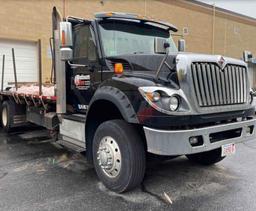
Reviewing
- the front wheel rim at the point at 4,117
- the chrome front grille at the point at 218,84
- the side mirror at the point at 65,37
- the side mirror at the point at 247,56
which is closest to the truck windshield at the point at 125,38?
the side mirror at the point at 65,37

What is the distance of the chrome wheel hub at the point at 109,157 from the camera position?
3.99 m

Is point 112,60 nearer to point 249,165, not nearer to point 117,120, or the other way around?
point 117,120

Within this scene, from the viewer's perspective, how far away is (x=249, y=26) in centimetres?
2834

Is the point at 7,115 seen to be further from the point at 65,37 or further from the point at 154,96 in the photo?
the point at 154,96

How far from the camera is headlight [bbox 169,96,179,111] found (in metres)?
3.51

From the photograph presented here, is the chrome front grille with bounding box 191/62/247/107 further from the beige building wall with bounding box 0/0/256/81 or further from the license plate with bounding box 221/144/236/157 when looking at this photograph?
the beige building wall with bounding box 0/0/256/81

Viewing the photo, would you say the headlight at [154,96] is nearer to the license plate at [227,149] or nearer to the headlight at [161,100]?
the headlight at [161,100]

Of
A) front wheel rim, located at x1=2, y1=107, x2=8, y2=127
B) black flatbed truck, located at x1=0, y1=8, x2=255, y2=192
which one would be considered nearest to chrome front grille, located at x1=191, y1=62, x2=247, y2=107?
black flatbed truck, located at x1=0, y1=8, x2=255, y2=192

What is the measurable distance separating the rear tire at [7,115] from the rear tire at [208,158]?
490 cm

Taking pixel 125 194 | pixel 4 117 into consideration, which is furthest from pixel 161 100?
pixel 4 117

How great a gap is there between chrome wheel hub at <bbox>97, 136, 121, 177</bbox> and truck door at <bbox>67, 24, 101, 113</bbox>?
3.39ft

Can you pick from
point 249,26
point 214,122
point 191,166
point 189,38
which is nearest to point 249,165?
point 191,166

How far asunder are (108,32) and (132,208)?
2.58 metres

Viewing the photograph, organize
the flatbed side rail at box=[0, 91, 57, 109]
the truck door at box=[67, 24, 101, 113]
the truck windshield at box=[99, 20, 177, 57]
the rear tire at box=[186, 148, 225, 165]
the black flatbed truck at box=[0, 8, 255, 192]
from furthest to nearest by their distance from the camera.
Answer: the flatbed side rail at box=[0, 91, 57, 109]
the rear tire at box=[186, 148, 225, 165]
the truck door at box=[67, 24, 101, 113]
the truck windshield at box=[99, 20, 177, 57]
the black flatbed truck at box=[0, 8, 255, 192]
